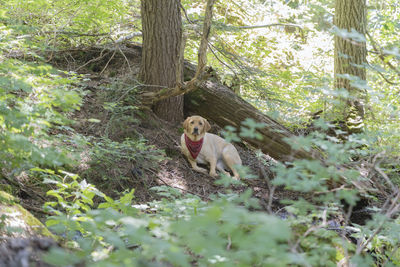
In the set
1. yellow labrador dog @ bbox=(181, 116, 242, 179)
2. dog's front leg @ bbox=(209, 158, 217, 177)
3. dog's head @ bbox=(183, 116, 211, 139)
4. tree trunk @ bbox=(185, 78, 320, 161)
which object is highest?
tree trunk @ bbox=(185, 78, 320, 161)

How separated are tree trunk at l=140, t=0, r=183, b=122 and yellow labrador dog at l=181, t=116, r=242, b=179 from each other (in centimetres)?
100

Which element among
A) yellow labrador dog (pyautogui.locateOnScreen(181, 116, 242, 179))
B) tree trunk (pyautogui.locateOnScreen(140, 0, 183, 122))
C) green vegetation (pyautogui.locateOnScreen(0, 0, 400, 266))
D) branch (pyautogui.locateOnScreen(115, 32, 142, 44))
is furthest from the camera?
branch (pyautogui.locateOnScreen(115, 32, 142, 44))

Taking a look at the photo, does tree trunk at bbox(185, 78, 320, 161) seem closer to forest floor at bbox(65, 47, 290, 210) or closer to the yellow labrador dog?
the yellow labrador dog

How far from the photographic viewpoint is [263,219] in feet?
5.52

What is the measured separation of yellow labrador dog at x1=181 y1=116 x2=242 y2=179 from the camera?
7.10m

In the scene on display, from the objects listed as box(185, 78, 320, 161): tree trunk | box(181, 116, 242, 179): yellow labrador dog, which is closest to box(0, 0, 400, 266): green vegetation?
box(185, 78, 320, 161): tree trunk

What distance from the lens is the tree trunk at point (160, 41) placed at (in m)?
7.21

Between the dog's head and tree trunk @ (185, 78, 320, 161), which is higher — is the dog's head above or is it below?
below

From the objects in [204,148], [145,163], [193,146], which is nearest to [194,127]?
[193,146]

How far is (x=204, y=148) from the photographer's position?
7.54m

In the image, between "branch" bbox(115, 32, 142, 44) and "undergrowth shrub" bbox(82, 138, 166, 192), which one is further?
"branch" bbox(115, 32, 142, 44)

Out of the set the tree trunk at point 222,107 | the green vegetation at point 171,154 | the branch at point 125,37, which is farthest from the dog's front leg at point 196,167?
the branch at point 125,37

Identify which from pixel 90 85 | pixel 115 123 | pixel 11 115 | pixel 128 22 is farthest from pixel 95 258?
pixel 128 22

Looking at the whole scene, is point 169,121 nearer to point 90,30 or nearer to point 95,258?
point 90,30
